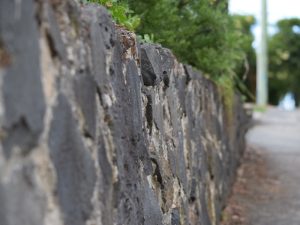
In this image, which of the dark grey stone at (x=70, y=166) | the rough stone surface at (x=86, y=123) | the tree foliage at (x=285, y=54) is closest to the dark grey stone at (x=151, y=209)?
the rough stone surface at (x=86, y=123)

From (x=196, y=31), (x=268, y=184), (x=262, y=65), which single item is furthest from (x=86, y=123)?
(x=262, y=65)

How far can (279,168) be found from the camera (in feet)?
35.9

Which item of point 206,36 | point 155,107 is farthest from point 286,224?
point 155,107

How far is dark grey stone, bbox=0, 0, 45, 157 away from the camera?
1854 mm

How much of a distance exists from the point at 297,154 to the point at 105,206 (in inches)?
399

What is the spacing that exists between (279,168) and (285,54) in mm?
21146

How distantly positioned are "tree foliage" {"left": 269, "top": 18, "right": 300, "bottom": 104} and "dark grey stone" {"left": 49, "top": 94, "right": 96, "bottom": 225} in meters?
29.5

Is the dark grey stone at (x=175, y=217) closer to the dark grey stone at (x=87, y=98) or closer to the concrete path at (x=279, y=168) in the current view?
the dark grey stone at (x=87, y=98)

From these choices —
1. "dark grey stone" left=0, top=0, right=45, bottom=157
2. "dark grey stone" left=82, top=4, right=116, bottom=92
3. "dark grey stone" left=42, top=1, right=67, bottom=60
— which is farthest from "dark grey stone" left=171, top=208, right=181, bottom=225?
"dark grey stone" left=0, top=0, right=45, bottom=157

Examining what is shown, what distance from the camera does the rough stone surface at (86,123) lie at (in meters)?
1.91

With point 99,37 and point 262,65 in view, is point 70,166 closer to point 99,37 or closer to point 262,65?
point 99,37

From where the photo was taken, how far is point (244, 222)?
23.7 ft

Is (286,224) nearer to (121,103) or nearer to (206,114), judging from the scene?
(206,114)

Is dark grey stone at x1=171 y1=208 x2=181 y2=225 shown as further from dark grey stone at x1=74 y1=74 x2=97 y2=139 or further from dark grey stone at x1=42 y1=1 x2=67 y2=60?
dark grey stone at x1=42 y1=1 x2=67 y2=60
